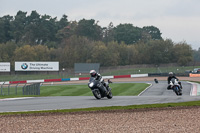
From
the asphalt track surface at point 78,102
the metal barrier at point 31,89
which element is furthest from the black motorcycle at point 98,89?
the metal barrier at point 31,89

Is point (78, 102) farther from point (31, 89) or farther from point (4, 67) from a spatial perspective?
point (4, 67)

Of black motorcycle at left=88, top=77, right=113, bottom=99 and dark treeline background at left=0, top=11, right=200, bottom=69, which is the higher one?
dark treeline background at left=0, top=11, right=200, bottom=69

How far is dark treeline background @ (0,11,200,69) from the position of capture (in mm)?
106688

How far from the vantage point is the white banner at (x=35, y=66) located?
3388 inches

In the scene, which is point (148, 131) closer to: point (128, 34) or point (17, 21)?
point (17, 21)

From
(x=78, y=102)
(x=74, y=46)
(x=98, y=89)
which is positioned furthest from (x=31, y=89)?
(x=74, y=46)

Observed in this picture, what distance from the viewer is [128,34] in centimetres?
17200

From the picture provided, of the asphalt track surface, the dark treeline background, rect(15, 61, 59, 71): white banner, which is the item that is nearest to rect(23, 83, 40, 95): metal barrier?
the asphalt track surface

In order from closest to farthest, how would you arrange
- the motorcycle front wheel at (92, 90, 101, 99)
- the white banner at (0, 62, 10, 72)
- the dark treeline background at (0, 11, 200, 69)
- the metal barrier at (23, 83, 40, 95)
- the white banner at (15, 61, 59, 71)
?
1. the motorcycle front wheel at (92, 90, 101, 99)
2. the metal barrier at (23, 83, 40, 95)
3. the white banner at (0, 62, 10, 72)
4. the white banner at (15, 61, 59, 71)
5. the dark treeline background at (0, 11, 200, 69)

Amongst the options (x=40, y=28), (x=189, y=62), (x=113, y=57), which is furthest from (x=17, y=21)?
(x=189, y=62)

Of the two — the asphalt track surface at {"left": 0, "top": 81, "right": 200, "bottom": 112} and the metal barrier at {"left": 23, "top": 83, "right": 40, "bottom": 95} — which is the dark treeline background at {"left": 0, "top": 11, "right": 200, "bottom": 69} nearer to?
the metal barrier at {"left": 23, "top": 83, "right": 40, "bottom": 95}

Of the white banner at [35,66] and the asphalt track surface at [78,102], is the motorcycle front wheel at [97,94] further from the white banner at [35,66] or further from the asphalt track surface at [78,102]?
the white banner at [35,66]

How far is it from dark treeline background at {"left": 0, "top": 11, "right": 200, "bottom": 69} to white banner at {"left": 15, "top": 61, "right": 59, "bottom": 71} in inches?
594

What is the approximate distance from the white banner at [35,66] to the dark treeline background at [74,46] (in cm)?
1508
